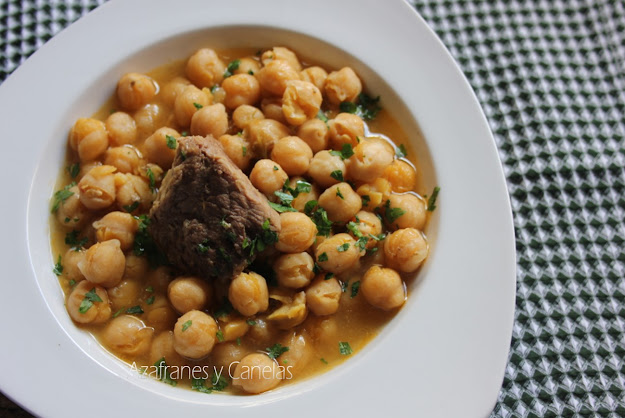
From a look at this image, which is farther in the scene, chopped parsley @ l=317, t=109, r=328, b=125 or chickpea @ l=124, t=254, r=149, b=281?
chopped parsley @ l=317, t=109, r=328, b=125

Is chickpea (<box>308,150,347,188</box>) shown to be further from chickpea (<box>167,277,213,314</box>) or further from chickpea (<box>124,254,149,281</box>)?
chickpea (<box>124,254,149,281</box>)

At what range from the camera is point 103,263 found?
3.26 metres

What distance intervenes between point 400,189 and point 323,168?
1.67 ft

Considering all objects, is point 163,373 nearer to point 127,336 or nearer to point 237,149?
point 127,336

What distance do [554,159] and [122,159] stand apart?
274 centimetres

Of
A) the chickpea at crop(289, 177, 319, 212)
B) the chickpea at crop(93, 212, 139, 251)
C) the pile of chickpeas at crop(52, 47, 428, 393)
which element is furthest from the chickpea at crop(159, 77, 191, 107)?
the chickpea at crop(289, 177, 319, 212)

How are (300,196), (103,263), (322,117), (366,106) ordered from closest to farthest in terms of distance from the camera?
(103,263), (300,196), (322,117), (366,106)

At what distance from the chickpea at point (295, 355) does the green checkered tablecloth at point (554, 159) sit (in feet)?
3.65

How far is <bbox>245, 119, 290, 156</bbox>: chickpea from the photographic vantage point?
143 inches

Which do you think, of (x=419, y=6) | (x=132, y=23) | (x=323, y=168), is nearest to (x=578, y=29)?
(x=419, y=6)

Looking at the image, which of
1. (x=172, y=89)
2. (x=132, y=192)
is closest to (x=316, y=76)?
(x=172, y=89)

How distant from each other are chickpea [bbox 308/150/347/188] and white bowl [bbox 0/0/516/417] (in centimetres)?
52

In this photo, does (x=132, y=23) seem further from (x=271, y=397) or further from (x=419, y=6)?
(x=271, y=397)

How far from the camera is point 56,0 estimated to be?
4.29 meters
